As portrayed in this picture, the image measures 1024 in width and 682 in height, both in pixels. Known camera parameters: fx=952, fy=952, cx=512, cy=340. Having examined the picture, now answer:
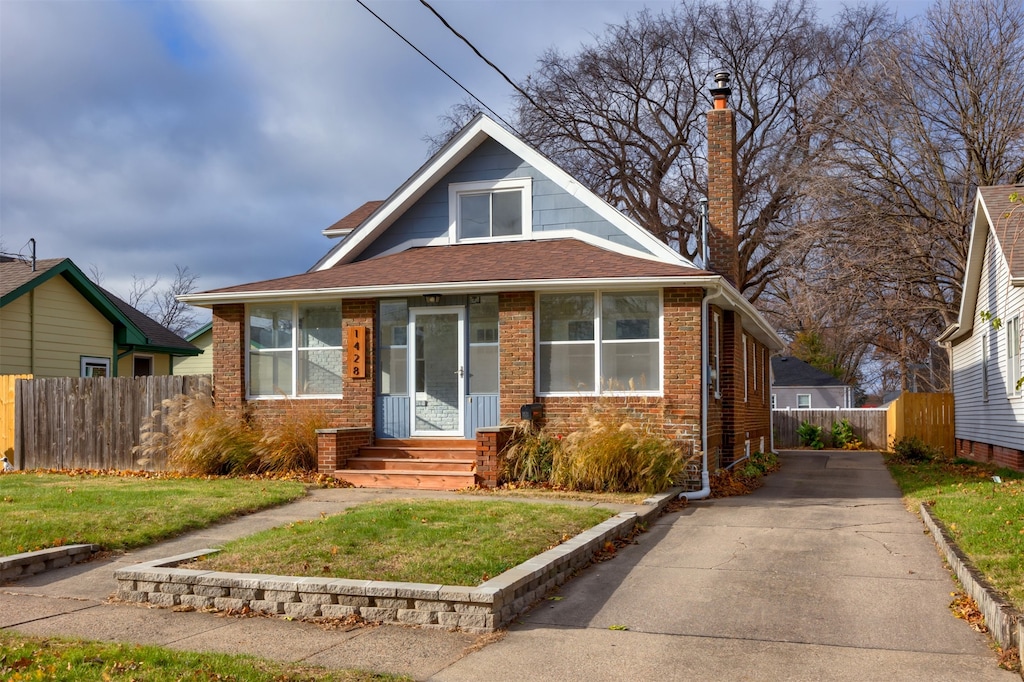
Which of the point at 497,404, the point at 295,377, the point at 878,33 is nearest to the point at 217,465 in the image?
the point at 295,377

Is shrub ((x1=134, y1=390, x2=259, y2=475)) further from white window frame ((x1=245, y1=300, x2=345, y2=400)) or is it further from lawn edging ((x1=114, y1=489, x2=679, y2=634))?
lawn edging ((x1=114, y1=489, x2=679, y2=634))

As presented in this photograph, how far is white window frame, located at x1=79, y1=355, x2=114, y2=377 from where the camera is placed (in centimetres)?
2344

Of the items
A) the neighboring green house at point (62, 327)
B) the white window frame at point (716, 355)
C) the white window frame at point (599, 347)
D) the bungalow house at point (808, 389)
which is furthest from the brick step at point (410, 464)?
the bungalow house at point (808, 389)

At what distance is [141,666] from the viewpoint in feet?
18.8

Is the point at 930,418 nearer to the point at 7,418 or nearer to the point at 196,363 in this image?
the point at 7,418

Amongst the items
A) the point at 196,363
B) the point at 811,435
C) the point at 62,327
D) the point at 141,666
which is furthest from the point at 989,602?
the point at 196,363

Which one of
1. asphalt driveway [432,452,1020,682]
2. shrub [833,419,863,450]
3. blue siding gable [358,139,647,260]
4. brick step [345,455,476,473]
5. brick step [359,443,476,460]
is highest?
blue siding gable [358,139,647,260]

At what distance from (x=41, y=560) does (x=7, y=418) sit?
10.8 meters

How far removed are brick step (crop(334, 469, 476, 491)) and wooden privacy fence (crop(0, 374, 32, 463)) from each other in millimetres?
7681

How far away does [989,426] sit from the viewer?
2162cm

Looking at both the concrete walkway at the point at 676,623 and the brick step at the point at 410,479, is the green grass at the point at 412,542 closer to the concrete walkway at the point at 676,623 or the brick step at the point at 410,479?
the concrete walkway at the point at 676,623

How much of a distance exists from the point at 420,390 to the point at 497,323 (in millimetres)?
1735

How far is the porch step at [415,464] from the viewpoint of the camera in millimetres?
14508

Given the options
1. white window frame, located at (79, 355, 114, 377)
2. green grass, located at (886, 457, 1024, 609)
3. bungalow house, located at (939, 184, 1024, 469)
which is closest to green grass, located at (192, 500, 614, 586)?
green grass, located at (886, 457, 1024, 609)
